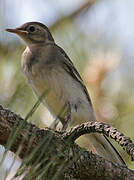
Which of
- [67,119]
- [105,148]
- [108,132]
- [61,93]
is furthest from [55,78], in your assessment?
[108,132]

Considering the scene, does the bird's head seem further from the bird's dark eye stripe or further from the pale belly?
the pale belly

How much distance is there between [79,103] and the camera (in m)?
5.05

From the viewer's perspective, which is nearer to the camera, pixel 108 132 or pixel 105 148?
pixel 108 132

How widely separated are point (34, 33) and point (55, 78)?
3.34 ft

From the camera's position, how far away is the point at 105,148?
3.84m

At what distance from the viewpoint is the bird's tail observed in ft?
10.1

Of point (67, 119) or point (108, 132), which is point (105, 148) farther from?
point (108, 132)

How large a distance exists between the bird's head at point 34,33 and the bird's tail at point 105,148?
1541mm

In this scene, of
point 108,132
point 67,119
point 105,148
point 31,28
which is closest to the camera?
point 108,132

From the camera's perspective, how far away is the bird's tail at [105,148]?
10.1 ft

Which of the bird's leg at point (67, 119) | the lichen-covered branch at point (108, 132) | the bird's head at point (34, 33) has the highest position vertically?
the bird's head at point (34, 33)

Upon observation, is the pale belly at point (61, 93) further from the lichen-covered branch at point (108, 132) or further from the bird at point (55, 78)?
the lichen-covered branch at point (108, 132)

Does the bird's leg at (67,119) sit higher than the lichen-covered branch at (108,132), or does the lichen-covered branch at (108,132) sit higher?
the lichen-covered branch at (108,132)

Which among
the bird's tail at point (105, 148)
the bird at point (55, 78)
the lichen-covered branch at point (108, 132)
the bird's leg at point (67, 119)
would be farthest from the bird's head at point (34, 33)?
the lichen-covered branch at point (108, 132)
